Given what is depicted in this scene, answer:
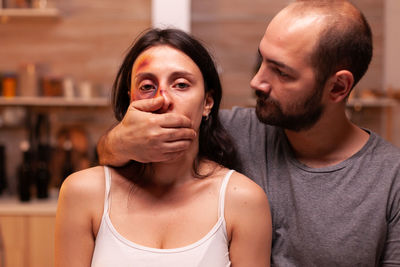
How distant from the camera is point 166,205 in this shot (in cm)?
122

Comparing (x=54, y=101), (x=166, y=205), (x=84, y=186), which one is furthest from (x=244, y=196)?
(x=54, y=101)

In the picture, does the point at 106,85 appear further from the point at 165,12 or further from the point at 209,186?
the point at 209,186

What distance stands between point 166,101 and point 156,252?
0.38m

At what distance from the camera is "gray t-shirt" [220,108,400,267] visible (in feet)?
4.15

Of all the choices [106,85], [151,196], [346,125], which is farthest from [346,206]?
[106,85]

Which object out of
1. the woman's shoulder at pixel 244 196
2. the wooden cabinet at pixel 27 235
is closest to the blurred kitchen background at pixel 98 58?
the wooden cabinet at pixel 27 235

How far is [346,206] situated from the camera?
1.29 m

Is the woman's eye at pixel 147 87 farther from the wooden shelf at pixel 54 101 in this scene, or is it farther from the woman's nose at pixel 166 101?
the wooden shelf at pixel 54 101

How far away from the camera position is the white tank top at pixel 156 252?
1.11m

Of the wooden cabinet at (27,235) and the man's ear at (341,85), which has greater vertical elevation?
the man's ear at (341,85)

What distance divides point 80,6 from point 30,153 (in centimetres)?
115

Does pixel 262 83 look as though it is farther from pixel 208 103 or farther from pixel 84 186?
pixel 84 186

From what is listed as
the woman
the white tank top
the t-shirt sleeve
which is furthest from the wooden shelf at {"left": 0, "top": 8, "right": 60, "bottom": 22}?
the t-shirt sleeve

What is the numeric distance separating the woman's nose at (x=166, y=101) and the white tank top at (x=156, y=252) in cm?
31
